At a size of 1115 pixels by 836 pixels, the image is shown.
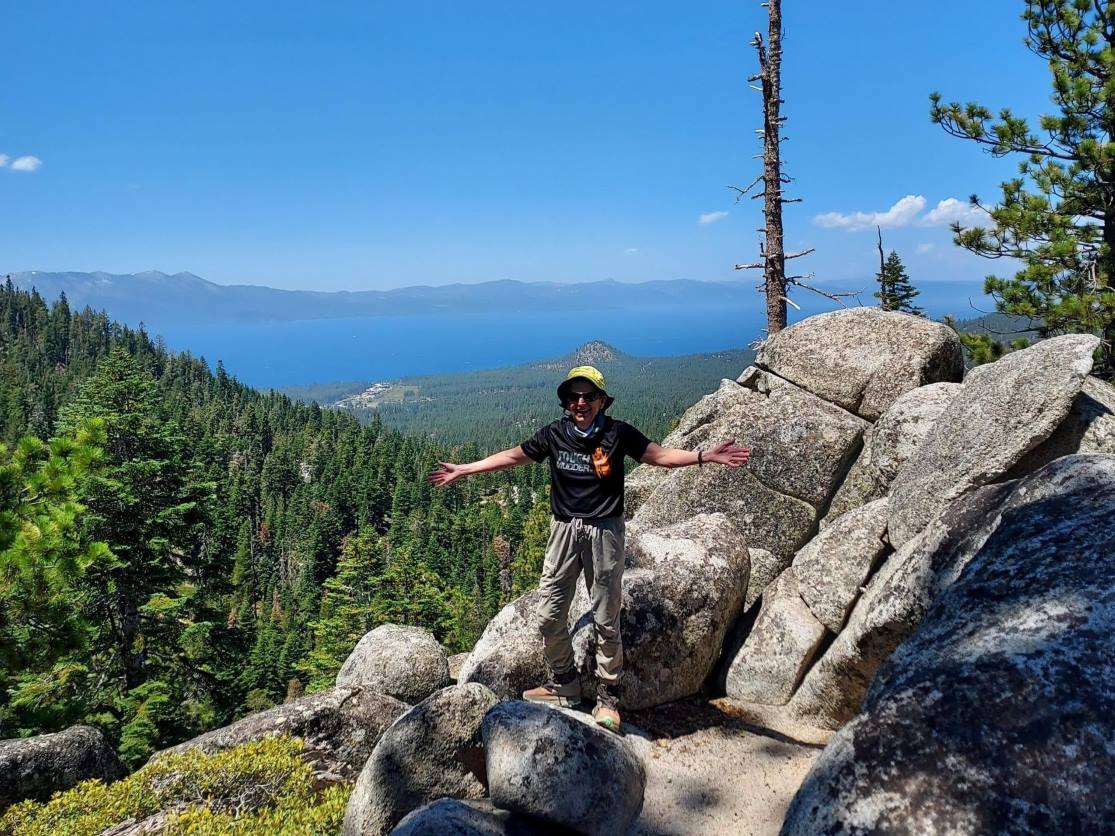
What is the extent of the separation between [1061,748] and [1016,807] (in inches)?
12.9

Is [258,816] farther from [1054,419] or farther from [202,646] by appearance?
[202,646]

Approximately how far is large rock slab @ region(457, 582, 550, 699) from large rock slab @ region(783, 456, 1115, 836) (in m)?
5.79

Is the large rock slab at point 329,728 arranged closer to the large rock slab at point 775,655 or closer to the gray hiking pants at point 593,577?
the gray hiking pants at point 593,577

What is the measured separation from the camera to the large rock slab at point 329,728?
926 centimetres

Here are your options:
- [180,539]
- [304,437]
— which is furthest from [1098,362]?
[304,437]

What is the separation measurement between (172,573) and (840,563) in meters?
20.0

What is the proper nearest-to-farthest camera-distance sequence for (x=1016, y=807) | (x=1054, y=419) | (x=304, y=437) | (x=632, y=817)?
(x=1016, y=807) → (x=632, y=817) → (x=1054, y=419) → (x=304, y=437)

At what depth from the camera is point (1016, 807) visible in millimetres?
2395

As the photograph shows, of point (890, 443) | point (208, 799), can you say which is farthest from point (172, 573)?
point (890, 443)

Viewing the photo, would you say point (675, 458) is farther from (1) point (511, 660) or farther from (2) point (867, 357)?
(2) point (867, 357)

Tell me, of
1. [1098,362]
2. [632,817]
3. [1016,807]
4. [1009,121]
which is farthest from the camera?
[1009,121]

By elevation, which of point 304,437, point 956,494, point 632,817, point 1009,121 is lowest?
point 304,437

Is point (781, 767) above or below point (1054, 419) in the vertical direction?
below

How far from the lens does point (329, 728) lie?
962 cm
